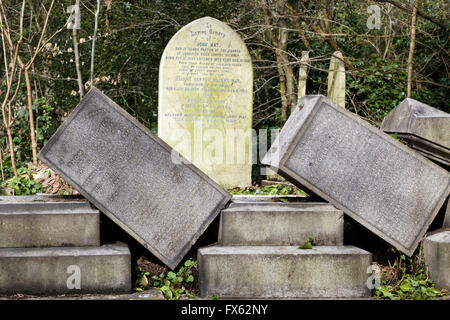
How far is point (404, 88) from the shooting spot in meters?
9.40

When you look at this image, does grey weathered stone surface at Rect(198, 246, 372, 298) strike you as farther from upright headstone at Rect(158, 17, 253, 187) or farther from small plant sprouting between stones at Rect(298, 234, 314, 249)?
upright headstone at Rect(158, 17, 253, 187)

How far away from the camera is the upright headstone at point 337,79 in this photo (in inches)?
358

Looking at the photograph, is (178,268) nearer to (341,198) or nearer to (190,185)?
(190,185)

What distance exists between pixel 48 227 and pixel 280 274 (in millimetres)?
1581

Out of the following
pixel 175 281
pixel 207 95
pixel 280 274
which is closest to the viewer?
pixel 280 274

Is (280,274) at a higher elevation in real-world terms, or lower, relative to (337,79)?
lower

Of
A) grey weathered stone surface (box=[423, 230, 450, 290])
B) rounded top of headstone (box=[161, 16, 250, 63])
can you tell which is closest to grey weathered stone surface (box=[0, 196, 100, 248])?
grey weathered stone surface (box=[423, 230, 450, 290])

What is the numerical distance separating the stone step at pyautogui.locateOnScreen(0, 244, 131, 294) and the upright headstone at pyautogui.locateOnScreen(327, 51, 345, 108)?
6.38 metres

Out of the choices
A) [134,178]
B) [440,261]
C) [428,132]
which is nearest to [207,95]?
[134,178]

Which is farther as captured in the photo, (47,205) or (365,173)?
(365,173)

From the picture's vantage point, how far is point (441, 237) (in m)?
3.78

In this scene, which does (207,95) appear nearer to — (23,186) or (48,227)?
(23,186)

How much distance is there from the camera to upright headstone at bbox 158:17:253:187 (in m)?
6.65

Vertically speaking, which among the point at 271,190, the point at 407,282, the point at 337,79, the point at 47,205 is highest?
the point at 337,79
